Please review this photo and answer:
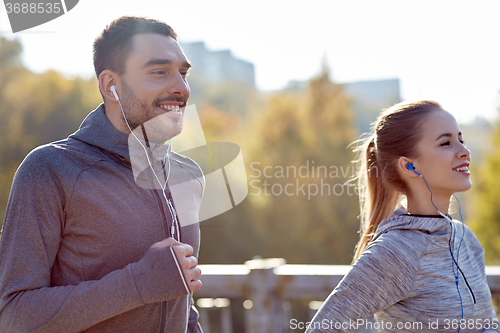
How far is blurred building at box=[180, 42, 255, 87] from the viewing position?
40.1 metres

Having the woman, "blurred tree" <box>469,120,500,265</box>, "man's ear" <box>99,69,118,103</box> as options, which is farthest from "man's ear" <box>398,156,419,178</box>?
"blurred tree" <box>469,120,500,265</box>

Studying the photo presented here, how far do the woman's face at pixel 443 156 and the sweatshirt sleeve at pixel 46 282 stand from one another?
3.53 ft

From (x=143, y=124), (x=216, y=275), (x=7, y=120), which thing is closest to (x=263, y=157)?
(x=7, y=120)

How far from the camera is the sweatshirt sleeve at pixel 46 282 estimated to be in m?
1.19

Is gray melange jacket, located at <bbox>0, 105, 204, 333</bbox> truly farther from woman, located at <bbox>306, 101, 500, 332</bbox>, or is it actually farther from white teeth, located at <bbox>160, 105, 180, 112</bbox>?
woman, located at <bbox>306, 101, 500, 332</bbox>

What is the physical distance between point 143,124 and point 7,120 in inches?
699

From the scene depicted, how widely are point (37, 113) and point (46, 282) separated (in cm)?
1720

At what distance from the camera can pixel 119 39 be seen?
4.92 feet

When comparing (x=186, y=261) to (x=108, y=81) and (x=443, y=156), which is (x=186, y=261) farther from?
(x=443, y=156)

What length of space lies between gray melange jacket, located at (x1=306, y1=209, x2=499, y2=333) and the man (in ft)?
1.83

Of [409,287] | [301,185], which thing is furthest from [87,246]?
[301,185]

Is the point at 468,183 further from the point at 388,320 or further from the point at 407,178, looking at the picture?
the point at 388,320

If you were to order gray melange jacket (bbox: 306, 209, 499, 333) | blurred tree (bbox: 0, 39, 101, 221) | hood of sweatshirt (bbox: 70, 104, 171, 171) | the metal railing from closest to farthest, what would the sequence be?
1. hood of sweatshirt (bbox: 70, 104, 171, 171)
2. gray melange jacket (bbox: 306, 209, 499, 333)
3. the metal railing
4. blurred tree (bbox: 0, 39, 101, 221)

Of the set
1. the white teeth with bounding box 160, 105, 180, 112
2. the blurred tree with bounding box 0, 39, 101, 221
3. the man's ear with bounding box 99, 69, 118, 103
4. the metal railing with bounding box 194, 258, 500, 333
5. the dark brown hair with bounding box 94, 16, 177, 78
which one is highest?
the dark brown hair with bounding box 94, 16, 177, 78
